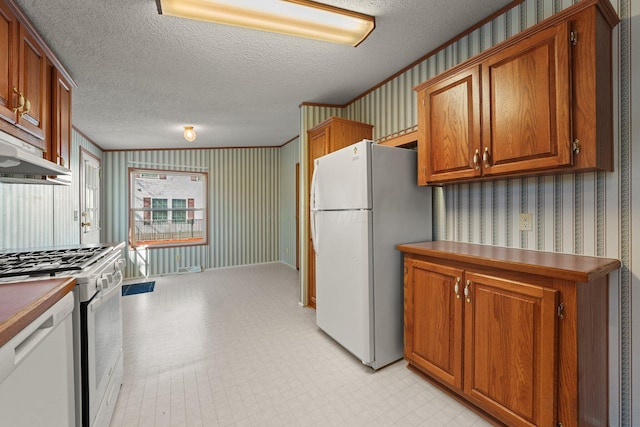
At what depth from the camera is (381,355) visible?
211 centimetres

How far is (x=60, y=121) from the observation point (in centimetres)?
219

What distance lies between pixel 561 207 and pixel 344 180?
4.40 ft

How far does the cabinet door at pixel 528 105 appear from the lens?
1370mm

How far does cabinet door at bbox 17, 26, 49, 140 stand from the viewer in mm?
1712

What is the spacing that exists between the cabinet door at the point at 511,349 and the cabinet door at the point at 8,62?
2.67 m

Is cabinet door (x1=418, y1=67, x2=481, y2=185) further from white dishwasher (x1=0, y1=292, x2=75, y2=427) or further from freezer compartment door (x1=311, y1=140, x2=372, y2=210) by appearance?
white dishwasher (x1=0, y1=292, x2=75, y2=427)

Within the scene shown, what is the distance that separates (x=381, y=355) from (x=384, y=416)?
0.50 m

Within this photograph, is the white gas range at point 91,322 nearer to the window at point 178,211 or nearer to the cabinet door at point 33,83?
the cabinet door at point 33,83

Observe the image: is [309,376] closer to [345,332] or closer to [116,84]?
[345,332]

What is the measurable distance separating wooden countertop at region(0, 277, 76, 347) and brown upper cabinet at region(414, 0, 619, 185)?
205 centimetres

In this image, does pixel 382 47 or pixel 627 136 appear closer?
pixel 627 136

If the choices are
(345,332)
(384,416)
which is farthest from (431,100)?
(384,416)

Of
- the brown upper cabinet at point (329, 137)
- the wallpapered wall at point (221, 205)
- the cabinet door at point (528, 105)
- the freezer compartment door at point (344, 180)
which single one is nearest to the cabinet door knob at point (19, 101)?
the freezer compartment door at point (344, 180)

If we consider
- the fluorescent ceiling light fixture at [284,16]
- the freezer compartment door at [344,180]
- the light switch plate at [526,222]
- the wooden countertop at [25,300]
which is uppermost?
the fluorescent ceiling light fixture at [284,16]
